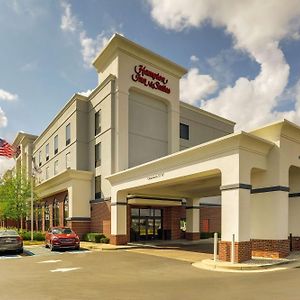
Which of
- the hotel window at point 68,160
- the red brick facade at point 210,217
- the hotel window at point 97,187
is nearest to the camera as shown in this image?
the hotel window at point 97,187

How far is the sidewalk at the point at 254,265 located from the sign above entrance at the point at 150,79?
71.2ft

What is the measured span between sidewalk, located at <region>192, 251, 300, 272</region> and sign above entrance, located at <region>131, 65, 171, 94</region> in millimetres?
21688

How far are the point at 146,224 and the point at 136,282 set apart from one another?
21.9m

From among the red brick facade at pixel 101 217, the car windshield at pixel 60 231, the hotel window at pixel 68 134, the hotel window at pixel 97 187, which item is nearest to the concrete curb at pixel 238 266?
the car windshield at pixel 60 231

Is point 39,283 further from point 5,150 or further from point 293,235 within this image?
point 5,150

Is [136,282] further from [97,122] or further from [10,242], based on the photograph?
[97,122]

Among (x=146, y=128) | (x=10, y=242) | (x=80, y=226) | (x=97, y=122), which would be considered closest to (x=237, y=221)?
(x=10, y=242)

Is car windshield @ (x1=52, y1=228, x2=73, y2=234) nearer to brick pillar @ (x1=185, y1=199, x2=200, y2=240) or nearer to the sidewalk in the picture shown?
the sidewalk

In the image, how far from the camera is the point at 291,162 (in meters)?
18.8

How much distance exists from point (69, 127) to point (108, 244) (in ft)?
51.3

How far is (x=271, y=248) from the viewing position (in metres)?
18.0

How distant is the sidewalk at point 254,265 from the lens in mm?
15133

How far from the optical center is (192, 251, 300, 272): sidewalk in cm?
1513

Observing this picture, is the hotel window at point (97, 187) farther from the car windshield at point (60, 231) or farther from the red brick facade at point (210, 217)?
the red brick facade at point (210, 217)
